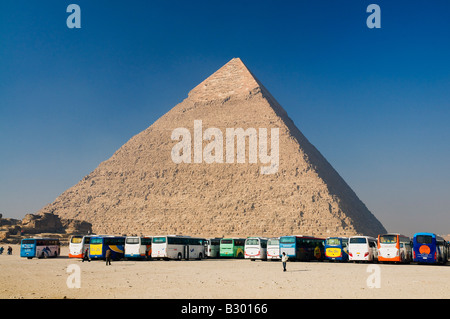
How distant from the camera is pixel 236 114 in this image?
166 meters

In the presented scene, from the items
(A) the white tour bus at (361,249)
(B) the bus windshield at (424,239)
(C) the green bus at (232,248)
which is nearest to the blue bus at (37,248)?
(C) the green bus at (232,248)

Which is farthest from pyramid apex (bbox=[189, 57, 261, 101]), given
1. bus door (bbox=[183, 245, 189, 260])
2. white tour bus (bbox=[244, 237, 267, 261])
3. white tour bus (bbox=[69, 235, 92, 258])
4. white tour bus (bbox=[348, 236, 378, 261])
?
white tour bus (bbox=[69, 235, 92, 258])

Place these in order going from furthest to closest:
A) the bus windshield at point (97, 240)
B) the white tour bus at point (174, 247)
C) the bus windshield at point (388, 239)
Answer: the white tour bus at point (174, 247) < the bus windshield at point (97, 240) < the bus windshield at point (388, 239)

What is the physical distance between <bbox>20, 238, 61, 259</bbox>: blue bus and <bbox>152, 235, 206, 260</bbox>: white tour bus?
11.0 metres

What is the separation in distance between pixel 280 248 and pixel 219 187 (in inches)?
3949

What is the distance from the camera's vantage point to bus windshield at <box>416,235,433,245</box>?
35625mm

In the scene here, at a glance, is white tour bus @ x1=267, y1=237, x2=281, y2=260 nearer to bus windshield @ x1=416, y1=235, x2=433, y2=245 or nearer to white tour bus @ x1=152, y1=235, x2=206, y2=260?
white tour bus @ x1=152, y1=235, x2=206, y2=260

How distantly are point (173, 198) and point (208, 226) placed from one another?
20.2 meters

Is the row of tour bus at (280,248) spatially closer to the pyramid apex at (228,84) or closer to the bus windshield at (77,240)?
the bus windshield at (77,240)

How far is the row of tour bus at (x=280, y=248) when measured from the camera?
36.5 meters

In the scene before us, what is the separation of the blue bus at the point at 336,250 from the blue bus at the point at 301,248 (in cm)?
111

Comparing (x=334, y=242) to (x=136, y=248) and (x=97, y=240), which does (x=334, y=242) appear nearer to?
(x=136, y=248)
